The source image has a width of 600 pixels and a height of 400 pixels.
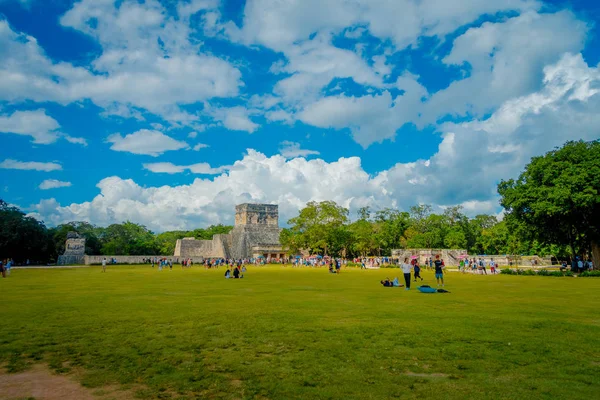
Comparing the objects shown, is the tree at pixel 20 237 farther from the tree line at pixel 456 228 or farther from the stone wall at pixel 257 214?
the stone wall at pixel 257 214

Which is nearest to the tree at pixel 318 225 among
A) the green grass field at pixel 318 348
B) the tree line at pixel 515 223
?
the tree line at pixel 515 223

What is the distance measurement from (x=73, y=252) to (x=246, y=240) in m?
31.3

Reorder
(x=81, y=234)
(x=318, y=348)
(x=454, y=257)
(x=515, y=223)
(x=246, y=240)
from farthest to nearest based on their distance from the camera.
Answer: (x=81, y=234)
(x=246, y=240)
(x=454, y=257)
(x=515, y=223)
(x=318, y=348)

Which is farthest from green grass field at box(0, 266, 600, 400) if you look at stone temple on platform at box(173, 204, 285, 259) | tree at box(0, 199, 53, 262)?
stone temple on platform at box(173, 204, 285, 259)

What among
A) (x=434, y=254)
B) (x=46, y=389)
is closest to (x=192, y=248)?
(x=434, y=254)

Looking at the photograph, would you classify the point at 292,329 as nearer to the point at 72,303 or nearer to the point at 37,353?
the point at 37,353

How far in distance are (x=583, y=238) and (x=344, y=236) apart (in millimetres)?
37677

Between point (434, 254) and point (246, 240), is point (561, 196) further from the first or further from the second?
point (246, 240)

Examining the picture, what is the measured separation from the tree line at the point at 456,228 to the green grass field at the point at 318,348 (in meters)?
19.6

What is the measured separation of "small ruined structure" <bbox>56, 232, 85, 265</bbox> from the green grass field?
185 ft

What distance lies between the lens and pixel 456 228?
77.2 m

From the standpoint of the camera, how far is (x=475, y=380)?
17.8 ft

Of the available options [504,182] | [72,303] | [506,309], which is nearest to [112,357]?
[72,303]

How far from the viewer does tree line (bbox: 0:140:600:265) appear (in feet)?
96.9
